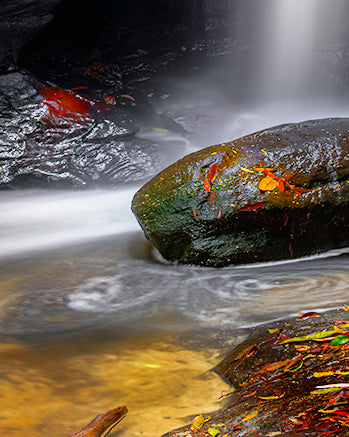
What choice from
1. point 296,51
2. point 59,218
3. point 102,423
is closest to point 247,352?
point 102,423

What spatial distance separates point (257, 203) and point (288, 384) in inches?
93.3

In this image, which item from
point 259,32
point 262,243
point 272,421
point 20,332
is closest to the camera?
point 272,421

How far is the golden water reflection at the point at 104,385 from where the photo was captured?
198 centimetres

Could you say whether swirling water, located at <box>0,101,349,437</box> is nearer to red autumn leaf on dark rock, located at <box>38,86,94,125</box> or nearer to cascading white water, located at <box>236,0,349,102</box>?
red autumn leaf on dark rock, located at <box>38,86,94,125</box>

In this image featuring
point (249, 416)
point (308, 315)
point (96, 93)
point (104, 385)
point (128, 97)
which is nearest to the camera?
point (249, 416)

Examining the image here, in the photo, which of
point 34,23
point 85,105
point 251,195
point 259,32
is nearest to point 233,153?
point 251,195

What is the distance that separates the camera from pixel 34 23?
827 cm

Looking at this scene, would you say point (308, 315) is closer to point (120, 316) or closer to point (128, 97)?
point (120, 316)

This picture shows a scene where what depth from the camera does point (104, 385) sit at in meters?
2.35

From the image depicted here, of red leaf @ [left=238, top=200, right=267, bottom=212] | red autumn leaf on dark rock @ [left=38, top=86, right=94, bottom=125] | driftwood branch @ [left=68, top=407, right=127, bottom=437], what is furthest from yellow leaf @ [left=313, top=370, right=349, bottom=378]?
red autumn leaf on dark rock @ [left=38, top=86, right=94, bottom=125]

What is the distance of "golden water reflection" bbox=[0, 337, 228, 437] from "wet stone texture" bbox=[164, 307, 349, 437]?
5.7 inches

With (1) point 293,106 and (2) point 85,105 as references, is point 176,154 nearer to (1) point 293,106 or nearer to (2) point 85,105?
(2) point 85,105

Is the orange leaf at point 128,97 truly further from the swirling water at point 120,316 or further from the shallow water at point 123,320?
the shallow water at point 123,320

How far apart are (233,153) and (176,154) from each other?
458cm
